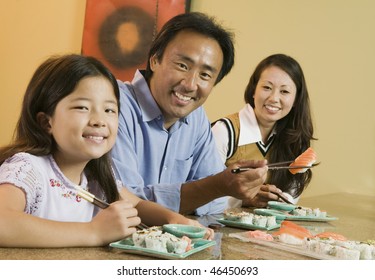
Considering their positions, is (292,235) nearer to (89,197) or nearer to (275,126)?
(89,197)

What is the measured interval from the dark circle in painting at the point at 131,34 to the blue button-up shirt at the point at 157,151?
1.43 metres

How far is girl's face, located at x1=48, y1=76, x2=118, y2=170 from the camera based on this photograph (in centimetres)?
95

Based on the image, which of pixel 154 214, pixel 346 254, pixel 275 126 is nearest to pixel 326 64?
pixel 275 126

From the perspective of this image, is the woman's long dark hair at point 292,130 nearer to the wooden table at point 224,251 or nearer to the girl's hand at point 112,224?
the wooden table at point 224,251

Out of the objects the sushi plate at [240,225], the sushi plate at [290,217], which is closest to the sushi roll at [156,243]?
the sushi plate at [240,225]

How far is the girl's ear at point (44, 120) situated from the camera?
99cm

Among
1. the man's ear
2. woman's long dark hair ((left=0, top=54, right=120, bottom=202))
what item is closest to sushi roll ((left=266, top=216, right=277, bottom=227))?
woman's long dark hair ((left=0, top=54, right=120, bottom=202))

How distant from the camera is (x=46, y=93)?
3.21 ft

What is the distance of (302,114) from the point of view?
2094 millimetres

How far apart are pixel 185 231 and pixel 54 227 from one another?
8.9 inches

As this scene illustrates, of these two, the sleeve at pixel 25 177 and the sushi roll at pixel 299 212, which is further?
the sushi roll at pixel 299 212

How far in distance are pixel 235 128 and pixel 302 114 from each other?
283 mm

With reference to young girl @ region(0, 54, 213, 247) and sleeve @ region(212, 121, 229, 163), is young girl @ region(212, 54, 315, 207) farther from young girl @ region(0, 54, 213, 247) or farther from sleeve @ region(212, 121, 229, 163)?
young girl @ region(0, 54, 213, 247)
